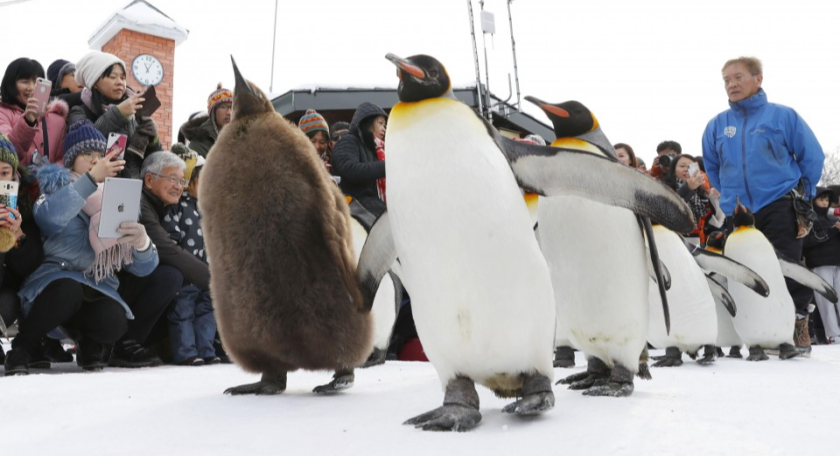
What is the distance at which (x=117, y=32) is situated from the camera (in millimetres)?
13188

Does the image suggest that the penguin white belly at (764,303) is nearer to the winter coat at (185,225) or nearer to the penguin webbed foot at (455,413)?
the penguin webbed foot at (455,413)

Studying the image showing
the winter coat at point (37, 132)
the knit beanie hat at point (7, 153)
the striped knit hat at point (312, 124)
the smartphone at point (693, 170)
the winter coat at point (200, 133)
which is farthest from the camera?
the smartphone at point (693, 170)

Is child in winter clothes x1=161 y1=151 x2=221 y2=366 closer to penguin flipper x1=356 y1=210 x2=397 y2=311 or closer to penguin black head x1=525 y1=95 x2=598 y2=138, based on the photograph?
penguin flipper x1=356 y1=210 x2=397 y2=311

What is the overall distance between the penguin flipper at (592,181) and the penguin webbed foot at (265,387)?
110 centimetres

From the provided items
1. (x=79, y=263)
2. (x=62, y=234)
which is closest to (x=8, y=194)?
(x=62, y=234)

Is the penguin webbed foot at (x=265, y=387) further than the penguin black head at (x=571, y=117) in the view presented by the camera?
No

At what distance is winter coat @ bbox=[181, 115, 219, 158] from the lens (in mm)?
4953

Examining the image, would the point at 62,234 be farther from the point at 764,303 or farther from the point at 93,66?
the point at 764,303

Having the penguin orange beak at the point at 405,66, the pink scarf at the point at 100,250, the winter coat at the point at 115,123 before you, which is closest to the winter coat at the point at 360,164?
the winter coat at the point at 115,123

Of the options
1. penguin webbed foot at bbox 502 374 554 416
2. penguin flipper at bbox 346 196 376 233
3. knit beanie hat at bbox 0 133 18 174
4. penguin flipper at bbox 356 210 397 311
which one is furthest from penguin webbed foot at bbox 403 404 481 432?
knit beanie hat at bbox 0 133 18 174

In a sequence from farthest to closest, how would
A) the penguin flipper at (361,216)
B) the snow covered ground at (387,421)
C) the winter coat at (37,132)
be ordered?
1. the winter coat at (37,132)
2. the penguin flipper at (361,216)
3. the snow covered ground at (387,421)

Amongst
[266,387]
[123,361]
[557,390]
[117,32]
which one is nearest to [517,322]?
[557,390]

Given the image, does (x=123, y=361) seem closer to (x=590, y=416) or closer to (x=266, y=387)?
(x=266, y=387)

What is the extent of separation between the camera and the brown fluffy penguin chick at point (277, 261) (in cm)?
216
